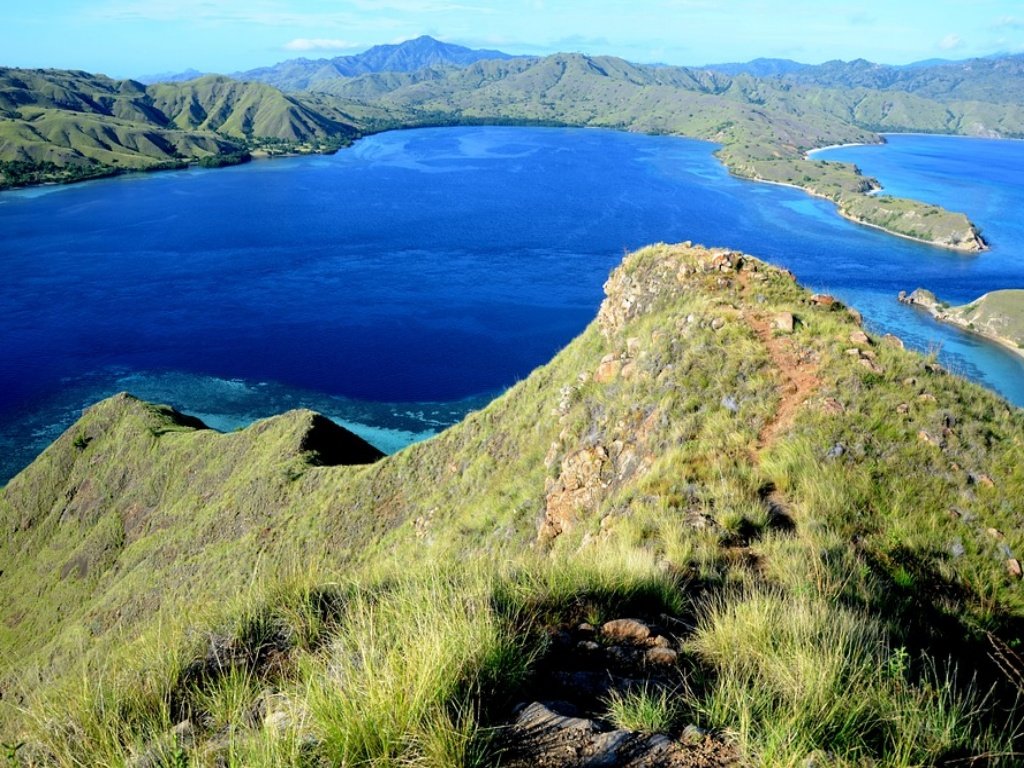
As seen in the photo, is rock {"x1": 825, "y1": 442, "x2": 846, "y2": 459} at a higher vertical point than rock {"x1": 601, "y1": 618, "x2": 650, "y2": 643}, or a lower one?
lower

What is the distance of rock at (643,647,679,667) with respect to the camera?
5582 mm

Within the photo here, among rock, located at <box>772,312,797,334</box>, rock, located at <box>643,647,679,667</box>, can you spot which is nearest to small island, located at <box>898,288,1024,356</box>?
rock, located at <box>772,312,797,334</box>

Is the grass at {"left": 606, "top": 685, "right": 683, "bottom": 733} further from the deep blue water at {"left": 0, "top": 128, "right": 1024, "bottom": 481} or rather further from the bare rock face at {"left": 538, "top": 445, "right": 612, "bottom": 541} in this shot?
the deep blue water at {"left": 0, "top": 128, "right": 1024, "bottom": 481}

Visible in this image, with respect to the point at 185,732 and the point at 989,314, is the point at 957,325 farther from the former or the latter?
the point at 185,732

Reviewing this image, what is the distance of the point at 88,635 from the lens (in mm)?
31234

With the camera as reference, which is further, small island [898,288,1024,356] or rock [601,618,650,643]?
small island [898,288,1024,356]

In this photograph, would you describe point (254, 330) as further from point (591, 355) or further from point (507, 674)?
point (507, 674)

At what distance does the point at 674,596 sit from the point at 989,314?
4643 inches

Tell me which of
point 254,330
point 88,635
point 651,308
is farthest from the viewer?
point 254,330

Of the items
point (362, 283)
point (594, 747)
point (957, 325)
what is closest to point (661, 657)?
point (594, 747)

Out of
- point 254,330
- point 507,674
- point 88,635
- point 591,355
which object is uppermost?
point 507,674

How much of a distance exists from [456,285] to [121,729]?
108 meters

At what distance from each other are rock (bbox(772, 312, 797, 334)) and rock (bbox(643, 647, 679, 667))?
14074mm

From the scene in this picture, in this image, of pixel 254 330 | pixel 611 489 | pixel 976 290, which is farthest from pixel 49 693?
pixel 976 290
